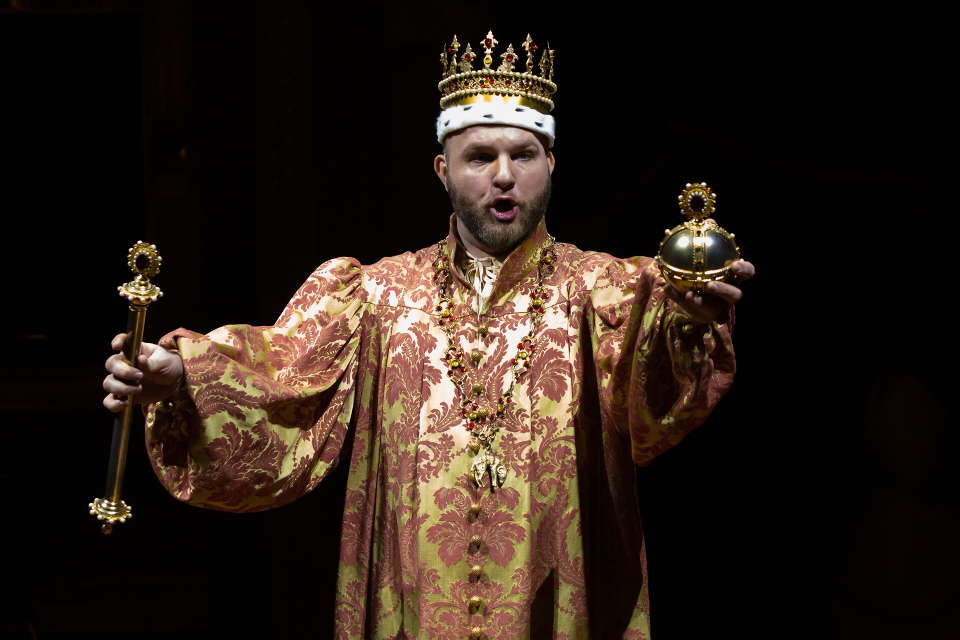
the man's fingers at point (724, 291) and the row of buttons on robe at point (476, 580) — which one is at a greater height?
the man's fingers at point (724, 291)

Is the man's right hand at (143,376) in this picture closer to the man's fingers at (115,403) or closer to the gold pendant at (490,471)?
the man's fingers at (115,403)

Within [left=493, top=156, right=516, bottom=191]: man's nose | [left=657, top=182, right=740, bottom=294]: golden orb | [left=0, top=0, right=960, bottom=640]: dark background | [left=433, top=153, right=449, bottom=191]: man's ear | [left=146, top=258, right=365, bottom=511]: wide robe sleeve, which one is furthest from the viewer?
[left=0, top=0, right=960, bottom=640]: dark background

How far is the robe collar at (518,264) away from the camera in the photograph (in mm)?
1919

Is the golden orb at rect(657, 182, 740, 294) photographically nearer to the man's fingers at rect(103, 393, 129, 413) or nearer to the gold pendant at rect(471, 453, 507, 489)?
the gold pendant at rect(471, 453, 507, 489)

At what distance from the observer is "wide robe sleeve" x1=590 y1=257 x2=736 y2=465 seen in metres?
1.57

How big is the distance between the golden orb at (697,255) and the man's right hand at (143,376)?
0.74 m

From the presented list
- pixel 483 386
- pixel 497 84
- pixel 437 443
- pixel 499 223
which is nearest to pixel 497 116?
pixel 497 84

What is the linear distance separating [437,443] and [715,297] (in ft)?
1.86

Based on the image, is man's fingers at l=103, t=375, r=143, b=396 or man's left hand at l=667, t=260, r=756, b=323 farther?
man's fingers at l=103, t=375, r=143, b=396

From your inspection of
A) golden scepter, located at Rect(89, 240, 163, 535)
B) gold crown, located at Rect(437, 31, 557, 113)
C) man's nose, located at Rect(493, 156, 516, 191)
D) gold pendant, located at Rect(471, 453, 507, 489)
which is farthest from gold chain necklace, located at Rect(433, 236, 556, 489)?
golden scepter, located at Rect(89, 240, 163, 535)

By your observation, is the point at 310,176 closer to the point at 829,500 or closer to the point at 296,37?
the point at 296,37

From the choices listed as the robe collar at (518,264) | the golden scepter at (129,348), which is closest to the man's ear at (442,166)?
the robe collar at (518,264)

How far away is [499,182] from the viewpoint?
188 centimetres

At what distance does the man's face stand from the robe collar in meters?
0.02
